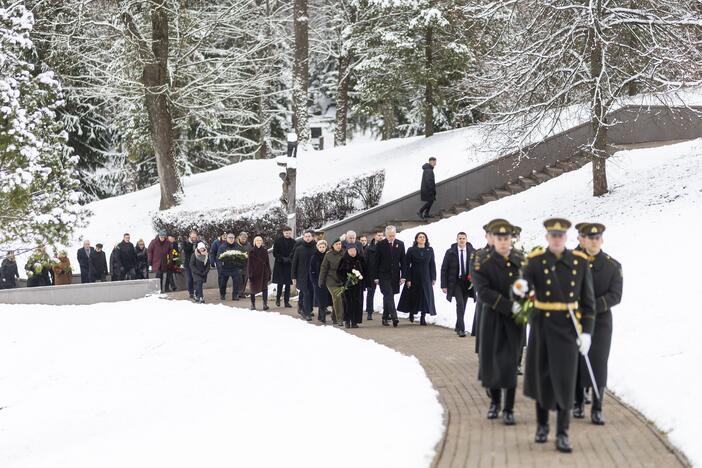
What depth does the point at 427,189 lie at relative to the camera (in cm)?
2827

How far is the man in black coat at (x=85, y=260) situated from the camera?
26.6m

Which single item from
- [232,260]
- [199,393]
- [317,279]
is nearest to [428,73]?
[232,260]

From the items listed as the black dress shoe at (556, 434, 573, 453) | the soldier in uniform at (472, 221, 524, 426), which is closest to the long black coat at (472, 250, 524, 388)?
the soldier in uniform at (472, 221, 524, 426)

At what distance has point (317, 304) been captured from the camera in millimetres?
18625

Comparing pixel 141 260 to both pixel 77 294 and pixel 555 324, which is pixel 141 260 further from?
pixel 555 324

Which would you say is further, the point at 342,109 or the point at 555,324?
the point at 342,109

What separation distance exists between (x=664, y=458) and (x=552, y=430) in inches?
44.2

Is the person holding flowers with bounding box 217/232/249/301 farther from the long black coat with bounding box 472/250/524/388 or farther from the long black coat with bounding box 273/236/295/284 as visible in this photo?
the long black coat with bounding box 472/250/524/388

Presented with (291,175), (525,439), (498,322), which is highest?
(291,175)

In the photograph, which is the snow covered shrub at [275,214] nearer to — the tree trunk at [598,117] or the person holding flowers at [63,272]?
the person holding flowers at [63,272]

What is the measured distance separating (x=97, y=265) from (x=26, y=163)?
7704mm

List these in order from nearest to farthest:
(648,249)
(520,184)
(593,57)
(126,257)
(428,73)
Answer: (648,249), (593,57), (126,257), (520,184), (428,73)

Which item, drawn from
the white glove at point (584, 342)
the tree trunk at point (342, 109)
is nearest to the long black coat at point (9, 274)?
the tree trunk at point (342, 109)

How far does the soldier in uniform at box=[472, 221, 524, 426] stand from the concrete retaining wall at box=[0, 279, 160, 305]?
1630 cm
